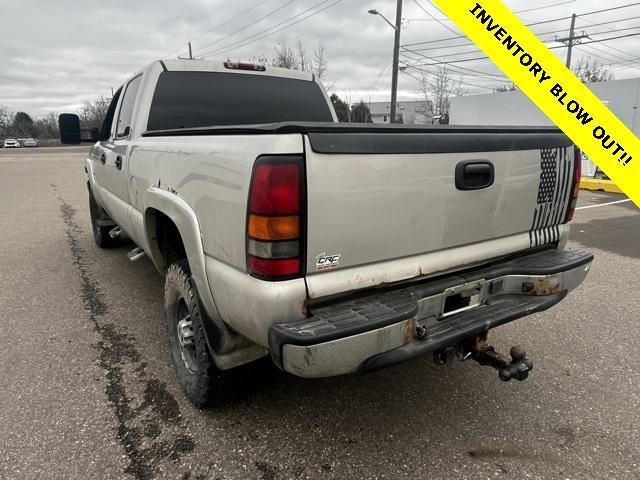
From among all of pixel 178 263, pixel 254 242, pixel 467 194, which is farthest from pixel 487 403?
pixel 178 263

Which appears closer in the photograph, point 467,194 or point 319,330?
point 319,330

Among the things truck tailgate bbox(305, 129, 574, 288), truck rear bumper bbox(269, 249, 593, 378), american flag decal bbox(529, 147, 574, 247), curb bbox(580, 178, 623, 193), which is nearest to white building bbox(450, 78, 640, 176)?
curb bbox(580, 178, 623, 193)

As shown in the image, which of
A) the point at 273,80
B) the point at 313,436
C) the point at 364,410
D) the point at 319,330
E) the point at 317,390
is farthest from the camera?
the point at 273,80

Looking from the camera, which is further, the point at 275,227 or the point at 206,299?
the point at 206,299

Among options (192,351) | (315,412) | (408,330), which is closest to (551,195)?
(408,330)

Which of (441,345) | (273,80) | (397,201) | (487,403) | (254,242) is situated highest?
(273,80)

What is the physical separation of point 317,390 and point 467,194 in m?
1.48

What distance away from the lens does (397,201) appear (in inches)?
78.4

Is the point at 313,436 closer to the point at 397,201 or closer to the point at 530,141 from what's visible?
the point at 397,201

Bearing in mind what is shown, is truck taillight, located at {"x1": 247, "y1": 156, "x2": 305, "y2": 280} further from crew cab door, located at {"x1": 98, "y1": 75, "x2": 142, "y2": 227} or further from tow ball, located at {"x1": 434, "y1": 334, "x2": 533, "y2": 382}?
crew cab door, located at {"x1": 98, "y1": 75, "x2": 142, "y2": 227}

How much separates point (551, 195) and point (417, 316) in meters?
1.21

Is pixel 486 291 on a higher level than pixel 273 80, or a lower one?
lower

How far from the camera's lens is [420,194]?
2.05 meters

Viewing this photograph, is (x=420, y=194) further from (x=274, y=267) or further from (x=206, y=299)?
(x=206, y=299)
